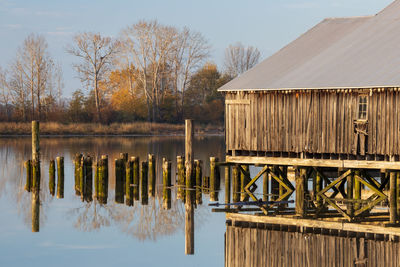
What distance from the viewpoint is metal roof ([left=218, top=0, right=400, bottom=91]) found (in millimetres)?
24781

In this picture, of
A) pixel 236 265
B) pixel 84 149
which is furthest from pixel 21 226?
pixel 84 149

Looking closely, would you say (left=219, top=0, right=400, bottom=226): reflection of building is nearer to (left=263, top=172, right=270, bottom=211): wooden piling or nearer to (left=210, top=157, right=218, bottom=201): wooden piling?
(left=263, top=172, right=270, bottom=211): wooden piling

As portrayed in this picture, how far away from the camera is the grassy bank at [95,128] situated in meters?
76.2

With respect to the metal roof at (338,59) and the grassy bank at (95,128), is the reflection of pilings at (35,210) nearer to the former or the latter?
the metal roof at (338,59)

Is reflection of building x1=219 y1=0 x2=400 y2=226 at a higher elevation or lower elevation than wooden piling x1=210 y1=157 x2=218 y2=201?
higher

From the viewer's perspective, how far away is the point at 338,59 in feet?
89.6

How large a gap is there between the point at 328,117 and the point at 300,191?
2785 mm

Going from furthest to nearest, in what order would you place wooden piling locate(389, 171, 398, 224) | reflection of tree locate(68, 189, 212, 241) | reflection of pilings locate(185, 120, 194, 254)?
reflection of pilings locate(185, 120, 194, 254) < reflection of tree locate(68, 189, 212, 241) < wooden piling locate(389, 171, 398, 224)

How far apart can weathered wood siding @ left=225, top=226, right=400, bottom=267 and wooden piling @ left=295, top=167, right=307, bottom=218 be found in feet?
9.55

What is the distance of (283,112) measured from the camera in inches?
1028

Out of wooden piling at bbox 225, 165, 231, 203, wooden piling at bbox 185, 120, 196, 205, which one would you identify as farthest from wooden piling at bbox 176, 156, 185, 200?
wooden piling at bbox 225, 165, 231, 203

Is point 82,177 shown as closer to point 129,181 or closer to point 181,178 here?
point 129,181

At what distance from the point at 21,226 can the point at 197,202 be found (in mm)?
7166

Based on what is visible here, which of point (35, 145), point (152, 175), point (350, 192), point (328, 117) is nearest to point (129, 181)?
point (152, 175)
